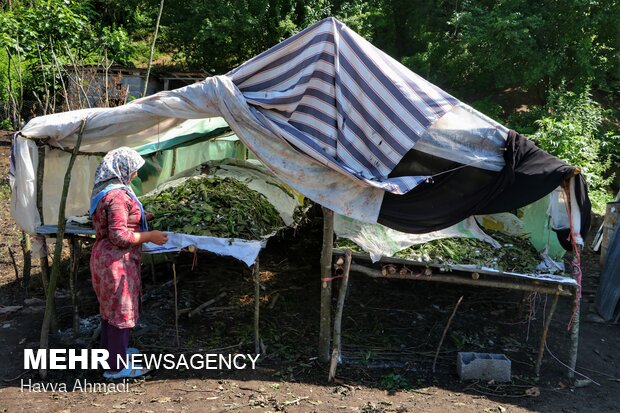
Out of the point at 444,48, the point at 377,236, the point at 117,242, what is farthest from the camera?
the point at 444,48

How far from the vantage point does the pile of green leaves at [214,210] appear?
460cm

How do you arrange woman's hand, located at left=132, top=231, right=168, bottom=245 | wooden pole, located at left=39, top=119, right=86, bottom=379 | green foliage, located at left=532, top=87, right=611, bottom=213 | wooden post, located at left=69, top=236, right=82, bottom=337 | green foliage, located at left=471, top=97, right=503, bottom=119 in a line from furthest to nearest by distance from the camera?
1. green foliage, located at left=471, top=97, right=503, bottom=119
2. green foliage, located at left=532, top=87, right=611, bottom=213
3. wooden post, located at left=69, top=236, right=82, bottom=337
4. wooden pole, located at left=39, top=119, right=86, bottom=379
5. woman's hand, located at left=132, top=231, right=168, bottom=245

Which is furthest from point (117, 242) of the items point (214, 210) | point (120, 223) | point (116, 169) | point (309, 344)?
point (309, 344)

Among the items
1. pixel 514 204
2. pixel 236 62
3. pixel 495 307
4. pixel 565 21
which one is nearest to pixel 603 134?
pixel 565 21

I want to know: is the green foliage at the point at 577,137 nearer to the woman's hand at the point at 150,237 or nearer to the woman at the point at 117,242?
the woman's hand at the point at 150,237

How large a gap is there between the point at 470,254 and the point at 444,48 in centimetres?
989

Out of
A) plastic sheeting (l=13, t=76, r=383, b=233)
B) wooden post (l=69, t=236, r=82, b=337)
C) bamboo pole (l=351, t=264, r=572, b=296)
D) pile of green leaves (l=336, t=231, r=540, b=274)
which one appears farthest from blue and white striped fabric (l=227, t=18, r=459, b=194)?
wooden post (l=69, t=236, r=82, b=337)

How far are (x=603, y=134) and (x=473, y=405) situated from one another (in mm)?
8828

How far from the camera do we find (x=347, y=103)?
4.17 m

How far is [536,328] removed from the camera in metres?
5.57

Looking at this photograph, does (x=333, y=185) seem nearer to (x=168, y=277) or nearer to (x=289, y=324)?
(x=289, y=324)

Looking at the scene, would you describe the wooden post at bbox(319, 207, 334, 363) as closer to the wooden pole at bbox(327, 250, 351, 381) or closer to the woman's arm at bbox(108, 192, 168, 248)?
the wooden pole at bbox(327, 250, 351, 381)

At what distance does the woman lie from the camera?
3.83m

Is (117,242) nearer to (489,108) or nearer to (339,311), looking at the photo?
(339,311)
